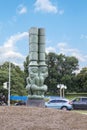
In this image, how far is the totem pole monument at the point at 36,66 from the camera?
24359 mm

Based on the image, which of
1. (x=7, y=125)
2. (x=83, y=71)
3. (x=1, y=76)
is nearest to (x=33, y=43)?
(x=7, y=125)

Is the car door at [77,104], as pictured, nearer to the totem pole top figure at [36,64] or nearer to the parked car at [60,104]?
the parked car at [60,104]

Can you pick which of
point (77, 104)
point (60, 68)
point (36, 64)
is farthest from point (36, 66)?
point (60, 68)

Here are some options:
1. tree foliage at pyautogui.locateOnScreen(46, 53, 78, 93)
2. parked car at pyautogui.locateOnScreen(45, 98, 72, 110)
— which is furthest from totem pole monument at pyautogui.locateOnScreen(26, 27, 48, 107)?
tree foliage at pyautogui.locateOnScreen(46, 53, 78, 93)

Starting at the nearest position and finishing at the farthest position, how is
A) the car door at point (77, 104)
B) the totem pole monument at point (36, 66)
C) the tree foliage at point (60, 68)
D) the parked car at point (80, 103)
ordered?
the totem pole monument at point (36, 66) < the parked car at point (80, 103) < the car door at point (77, 104) < the tree foliage at point (60, 68)

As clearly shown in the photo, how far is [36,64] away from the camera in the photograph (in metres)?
24.5

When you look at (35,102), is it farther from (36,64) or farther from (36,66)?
(36,64)

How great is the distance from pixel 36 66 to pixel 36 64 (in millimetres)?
143

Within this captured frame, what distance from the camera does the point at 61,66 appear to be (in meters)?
90.3

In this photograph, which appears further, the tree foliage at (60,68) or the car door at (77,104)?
the tree foliage at (60,68)

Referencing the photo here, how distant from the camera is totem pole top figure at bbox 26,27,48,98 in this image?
24391 millimetres

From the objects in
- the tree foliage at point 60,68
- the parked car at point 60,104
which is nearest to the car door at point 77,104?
the parked car at point 60,104

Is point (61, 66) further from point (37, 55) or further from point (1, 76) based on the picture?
point (37, 55)

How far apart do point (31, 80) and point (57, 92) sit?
6409cm
